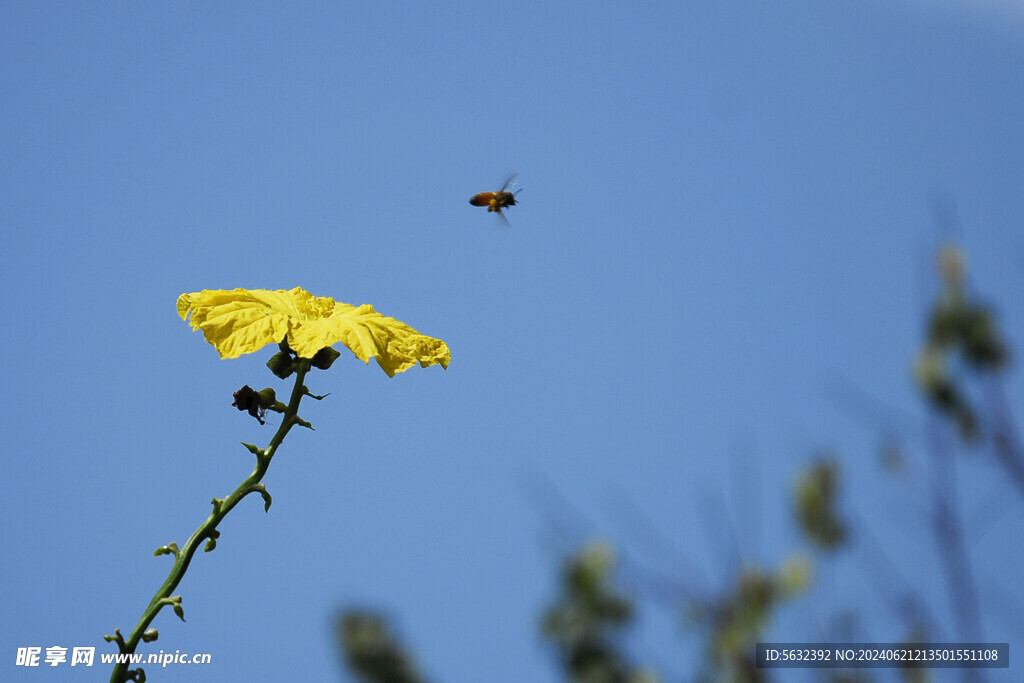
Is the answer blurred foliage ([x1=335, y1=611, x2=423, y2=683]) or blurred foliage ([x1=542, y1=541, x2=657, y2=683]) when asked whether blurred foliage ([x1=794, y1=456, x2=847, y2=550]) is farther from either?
blurred foliage ([x1=335, y1=611, x2=423, y2=683])

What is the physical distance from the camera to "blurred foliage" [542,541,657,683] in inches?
167

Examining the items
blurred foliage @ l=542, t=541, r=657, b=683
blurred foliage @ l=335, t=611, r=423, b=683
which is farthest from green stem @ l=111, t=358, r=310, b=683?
blurred foliage @ l=335, t=611, r=423, b=683

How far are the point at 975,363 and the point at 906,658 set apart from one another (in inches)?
50.0

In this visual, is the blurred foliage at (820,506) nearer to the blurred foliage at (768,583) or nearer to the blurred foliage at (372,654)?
the blurred foliage at (768,583)

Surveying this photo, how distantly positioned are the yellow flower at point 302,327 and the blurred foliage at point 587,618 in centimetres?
115

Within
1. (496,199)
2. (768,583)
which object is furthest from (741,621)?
(496,199)

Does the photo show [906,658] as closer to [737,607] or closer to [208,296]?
[737,607]

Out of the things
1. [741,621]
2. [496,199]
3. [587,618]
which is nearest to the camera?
[741,621]

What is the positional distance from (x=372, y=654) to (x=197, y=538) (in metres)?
5.43

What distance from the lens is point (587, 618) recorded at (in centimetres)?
449

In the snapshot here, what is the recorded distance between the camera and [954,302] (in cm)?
415

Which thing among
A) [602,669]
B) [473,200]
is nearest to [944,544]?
[602,669]

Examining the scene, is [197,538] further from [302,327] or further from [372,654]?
[372,654]

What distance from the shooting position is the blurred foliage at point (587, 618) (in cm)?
425
